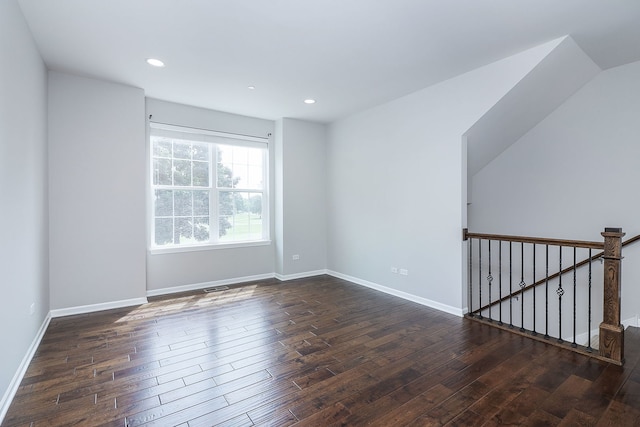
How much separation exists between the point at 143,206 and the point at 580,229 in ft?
18.3

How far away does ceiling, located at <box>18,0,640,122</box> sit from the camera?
234 cm

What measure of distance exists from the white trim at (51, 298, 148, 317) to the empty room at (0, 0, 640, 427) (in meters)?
0.03

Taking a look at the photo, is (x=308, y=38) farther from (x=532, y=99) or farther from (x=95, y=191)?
(x=95, y=191)

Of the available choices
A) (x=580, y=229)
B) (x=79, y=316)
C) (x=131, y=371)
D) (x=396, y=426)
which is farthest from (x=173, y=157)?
(x=580, y=229)

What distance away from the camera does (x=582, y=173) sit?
385 cm


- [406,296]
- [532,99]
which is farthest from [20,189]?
[532,99]

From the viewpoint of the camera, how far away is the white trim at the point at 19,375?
6.29ft

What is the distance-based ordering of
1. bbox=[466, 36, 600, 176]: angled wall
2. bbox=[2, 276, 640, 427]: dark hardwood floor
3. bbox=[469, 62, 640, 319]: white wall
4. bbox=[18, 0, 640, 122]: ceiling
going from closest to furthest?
1. bbox=[2, 276, 640, 427]: dark hardwood floor
2. bbox=[18, 0, 640, 122]: ceiling
3. bbox=[466, 36, 600, 176]: angled wall
4. bbox=[469, 62, 640, 319]: white wall

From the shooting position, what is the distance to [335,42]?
9.24 feet

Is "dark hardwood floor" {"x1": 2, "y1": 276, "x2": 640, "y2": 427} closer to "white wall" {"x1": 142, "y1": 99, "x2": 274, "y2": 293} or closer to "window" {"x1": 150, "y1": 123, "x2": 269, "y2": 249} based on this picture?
"white wall" {"x1": 142, "y1": 99, "x2": 274, "y2": 293}

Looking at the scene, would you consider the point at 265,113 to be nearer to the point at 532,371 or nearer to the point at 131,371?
the point at 131,371

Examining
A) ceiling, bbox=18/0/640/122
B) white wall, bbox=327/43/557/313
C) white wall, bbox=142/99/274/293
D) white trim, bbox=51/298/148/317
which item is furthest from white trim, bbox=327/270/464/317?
white trim, bbox=51/298/148/317

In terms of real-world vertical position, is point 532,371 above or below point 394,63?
below

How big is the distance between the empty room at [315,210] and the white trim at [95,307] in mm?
26
